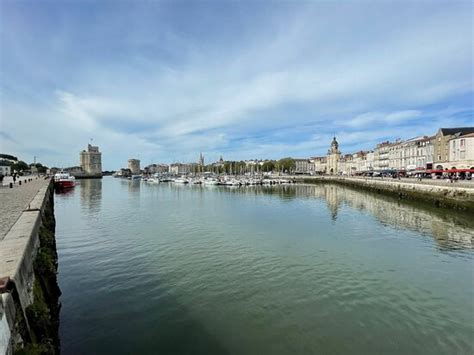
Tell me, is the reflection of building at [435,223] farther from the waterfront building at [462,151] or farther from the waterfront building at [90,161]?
the waterfront building at [90,161]

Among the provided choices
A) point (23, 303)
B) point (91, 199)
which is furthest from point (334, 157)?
point (23, 303)

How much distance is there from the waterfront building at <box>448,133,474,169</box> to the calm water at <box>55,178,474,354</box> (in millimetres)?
45814

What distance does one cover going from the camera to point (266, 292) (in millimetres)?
10422

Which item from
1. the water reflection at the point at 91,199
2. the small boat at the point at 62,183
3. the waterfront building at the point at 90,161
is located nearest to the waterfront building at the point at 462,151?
the water reflection at the point at 91,199

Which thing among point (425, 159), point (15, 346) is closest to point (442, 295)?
point (15, 346)

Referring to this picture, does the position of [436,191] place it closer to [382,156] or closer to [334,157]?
[382,156]

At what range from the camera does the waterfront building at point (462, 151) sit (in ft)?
186

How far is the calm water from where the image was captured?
24.9 ft

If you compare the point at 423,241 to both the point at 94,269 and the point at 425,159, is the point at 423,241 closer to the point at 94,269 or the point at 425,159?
the point at 94,269

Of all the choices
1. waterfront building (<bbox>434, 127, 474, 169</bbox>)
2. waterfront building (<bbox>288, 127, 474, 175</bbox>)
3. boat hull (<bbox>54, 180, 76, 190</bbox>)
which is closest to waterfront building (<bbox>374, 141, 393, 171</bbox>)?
waterfront building (<bbox>288, 127, 474, 175</bbox>)

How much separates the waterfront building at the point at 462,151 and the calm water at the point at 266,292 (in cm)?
4581

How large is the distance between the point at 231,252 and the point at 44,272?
27.7 ft

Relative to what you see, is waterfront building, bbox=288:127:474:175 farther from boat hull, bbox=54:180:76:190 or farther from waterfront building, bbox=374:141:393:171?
boat hull, bbox=54:180:76:190

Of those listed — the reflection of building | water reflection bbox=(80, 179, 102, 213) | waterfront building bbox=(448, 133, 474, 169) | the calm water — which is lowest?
the reflection of building
